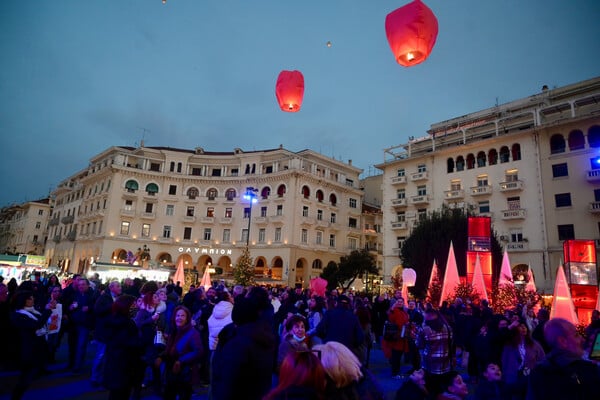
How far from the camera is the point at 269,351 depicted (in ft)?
10.8

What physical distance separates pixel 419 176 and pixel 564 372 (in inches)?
1418

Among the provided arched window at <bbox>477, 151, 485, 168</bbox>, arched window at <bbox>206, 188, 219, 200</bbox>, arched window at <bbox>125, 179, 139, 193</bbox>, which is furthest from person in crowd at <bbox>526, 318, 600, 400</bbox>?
arched window at <bbox>125, 179, 139, 193</bbox>

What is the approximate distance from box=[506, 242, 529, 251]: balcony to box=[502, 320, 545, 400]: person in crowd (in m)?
28.1

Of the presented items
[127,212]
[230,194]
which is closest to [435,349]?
[230,194]

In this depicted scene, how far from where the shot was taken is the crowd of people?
2.43m

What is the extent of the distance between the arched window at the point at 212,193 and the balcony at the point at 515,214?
30.8 m

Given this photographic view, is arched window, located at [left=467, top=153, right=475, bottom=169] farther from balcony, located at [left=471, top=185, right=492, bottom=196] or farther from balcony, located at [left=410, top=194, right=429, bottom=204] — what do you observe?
balcony, located at [left=410, top=194, right=429, bottom=204]

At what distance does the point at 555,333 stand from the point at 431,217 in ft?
94.8

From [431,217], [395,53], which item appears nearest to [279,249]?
[431,217]

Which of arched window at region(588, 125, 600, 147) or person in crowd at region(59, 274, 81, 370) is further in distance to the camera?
arched window at region(588, 125, 600, 147)

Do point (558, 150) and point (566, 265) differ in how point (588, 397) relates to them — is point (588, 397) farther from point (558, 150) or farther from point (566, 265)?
point (558, 150)

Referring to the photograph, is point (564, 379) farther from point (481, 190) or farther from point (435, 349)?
point (481, 190)

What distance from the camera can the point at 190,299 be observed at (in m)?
10.7

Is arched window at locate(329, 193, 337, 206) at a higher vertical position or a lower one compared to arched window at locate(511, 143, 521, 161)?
lower
